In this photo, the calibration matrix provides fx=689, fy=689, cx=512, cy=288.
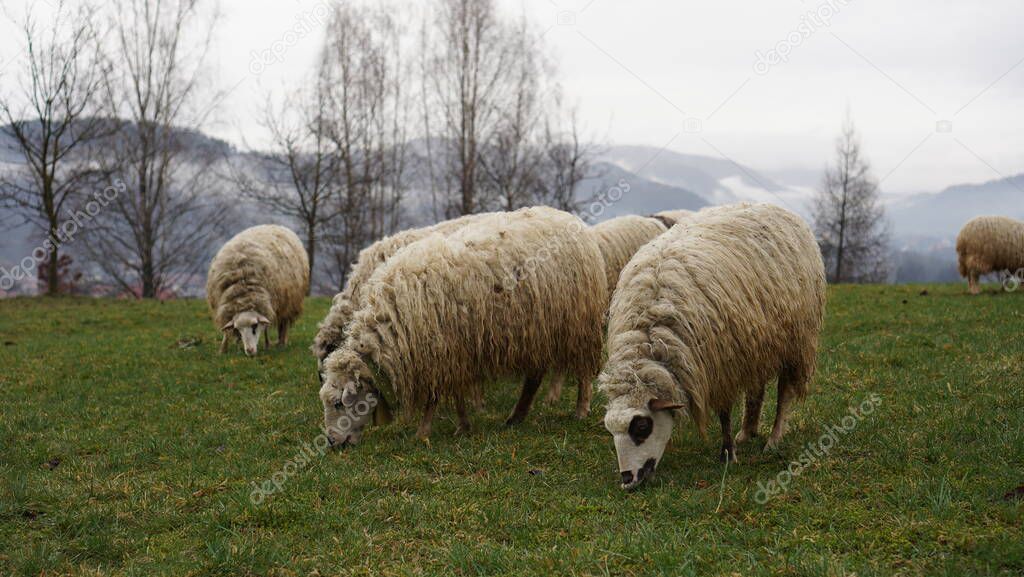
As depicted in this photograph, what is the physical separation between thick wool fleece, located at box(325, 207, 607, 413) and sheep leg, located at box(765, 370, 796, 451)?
2066 millimetres

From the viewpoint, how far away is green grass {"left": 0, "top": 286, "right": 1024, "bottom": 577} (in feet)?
13.0

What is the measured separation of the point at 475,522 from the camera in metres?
4.60

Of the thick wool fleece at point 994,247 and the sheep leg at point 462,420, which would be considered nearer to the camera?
the sheep leg at point 462,420

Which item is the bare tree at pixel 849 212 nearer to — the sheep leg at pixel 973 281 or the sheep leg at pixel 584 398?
the sheep leg at pixel 973 281

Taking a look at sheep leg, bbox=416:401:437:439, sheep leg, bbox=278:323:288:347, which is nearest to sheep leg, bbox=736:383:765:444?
sheep leg, bbox=416:401:437:439

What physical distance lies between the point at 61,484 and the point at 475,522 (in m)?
3.49

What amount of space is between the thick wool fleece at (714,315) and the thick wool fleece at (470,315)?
4.42 ft

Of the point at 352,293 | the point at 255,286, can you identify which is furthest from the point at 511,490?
the point at 255,286

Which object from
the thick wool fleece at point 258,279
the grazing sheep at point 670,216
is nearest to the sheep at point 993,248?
the grazing sheep at point 670,216

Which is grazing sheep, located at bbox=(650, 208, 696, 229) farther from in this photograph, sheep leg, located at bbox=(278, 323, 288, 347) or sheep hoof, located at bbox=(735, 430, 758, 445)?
sheep leg, located at bbox=(278, 323, 288, 347)

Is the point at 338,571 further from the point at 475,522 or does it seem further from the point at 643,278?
the point at 643,278

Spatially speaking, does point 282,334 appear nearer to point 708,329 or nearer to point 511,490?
point 511,490

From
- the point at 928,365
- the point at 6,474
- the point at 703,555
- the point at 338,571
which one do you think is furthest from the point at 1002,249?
the point at 6,474

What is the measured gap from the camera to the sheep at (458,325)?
6.64 metres
